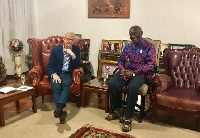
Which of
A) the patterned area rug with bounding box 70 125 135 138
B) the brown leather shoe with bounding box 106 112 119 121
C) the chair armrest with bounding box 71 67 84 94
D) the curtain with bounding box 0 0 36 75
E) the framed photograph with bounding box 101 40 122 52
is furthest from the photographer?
the curtain with bounding box 0 0 36 75

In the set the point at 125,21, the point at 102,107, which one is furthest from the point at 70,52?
the point at 125,21

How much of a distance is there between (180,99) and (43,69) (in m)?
2.24

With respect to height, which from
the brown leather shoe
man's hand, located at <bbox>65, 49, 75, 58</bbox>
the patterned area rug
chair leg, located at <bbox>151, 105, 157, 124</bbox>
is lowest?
the patterned area rug

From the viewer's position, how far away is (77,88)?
10.8 ft

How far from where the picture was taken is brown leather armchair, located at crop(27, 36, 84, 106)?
10.9 ft

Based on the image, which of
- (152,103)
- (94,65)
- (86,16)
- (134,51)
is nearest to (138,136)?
(152,103)

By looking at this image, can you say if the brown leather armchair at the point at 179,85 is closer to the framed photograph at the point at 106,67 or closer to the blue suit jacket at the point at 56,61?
the blue suit jacket at the point at 56,61

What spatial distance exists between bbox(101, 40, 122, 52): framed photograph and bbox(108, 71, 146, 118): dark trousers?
1.62m

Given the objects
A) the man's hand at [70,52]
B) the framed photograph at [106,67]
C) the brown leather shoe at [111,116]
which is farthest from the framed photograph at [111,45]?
the brown leather shoe at [111,116]

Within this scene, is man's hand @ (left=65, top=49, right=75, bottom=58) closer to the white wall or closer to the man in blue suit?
the man in blue suit

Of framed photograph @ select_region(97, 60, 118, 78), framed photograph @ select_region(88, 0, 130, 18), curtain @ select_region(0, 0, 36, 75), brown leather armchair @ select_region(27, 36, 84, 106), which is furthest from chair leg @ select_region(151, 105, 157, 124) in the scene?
curtain @ select_region(0, 0, 36, 75)

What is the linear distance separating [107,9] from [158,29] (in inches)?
46.2

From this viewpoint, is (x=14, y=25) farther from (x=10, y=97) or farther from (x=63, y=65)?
(x=10, y=97)

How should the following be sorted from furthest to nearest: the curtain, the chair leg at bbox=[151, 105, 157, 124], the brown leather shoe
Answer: the curtain < the brown leather shoe < the chair leg at bbox=[151, 105, 157, 124]
